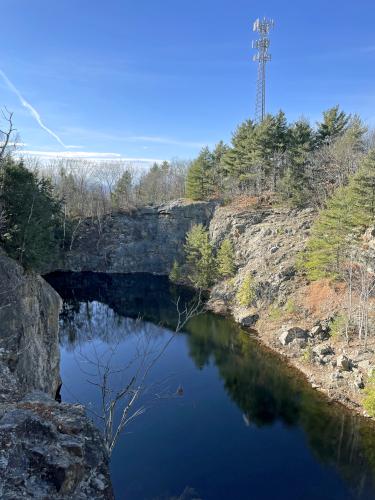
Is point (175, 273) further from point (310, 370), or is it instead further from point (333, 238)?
point (310, 370)

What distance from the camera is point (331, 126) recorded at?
149ft

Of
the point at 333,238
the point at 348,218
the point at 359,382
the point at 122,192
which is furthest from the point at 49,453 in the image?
the point at 122,192

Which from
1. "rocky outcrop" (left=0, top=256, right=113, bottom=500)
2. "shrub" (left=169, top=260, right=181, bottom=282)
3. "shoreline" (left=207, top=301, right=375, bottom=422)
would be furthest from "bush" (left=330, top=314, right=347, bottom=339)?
"shrub" (left=169, top=260, right=181, bottom=282)

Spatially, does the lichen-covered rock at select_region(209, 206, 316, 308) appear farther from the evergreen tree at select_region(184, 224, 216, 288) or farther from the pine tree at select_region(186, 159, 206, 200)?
the pine tree at select_region(186, 159, 206, 200)

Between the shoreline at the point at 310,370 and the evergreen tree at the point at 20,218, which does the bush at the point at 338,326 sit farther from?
the evergreen tree at the point at 20,218

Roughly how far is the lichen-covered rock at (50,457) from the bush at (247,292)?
30796 millimetres

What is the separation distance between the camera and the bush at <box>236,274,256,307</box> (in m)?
35.9

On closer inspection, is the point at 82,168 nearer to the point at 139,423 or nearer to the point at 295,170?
the point at 295,170

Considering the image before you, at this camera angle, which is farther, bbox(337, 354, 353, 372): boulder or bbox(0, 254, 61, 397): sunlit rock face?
bbox(337, 354, 353, 372): boulder

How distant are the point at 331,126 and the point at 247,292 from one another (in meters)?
25.3

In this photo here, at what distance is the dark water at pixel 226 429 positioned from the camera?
15.4 metres

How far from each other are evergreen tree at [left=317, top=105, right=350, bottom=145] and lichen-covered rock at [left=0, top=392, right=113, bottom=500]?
154 ft

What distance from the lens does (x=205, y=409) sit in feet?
69.3

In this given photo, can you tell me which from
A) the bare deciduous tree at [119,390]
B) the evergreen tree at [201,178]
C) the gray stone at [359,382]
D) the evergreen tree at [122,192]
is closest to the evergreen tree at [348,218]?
the gray stone at [359,382]
